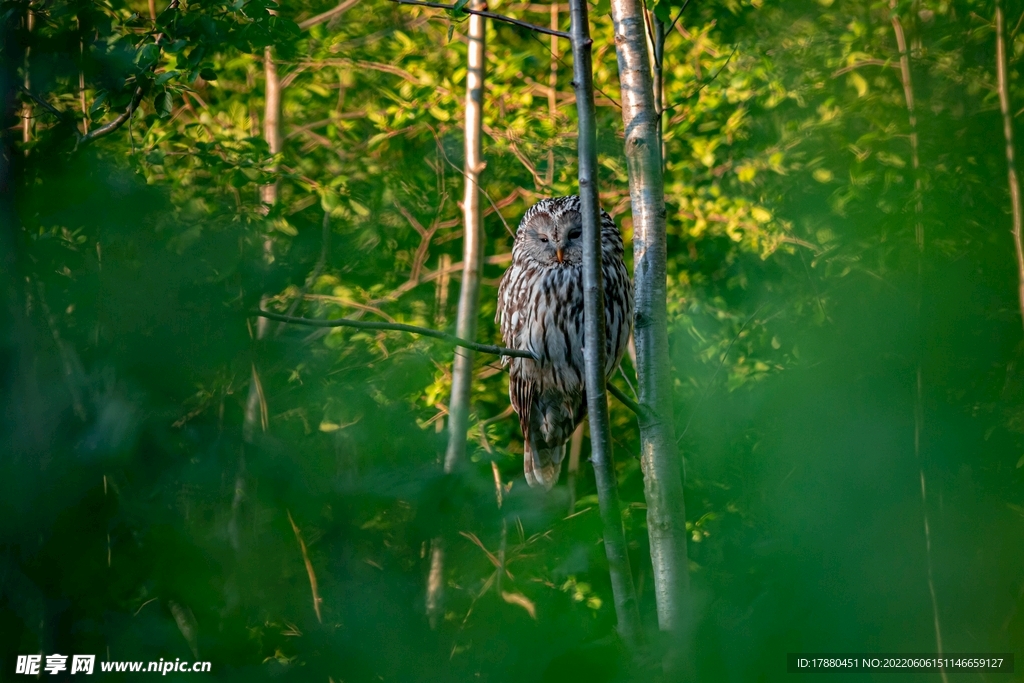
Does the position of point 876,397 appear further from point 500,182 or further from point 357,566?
point 500,182

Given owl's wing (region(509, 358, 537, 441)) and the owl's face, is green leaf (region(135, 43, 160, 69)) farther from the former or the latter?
owl's wing (region(509, 358, 537, 441))

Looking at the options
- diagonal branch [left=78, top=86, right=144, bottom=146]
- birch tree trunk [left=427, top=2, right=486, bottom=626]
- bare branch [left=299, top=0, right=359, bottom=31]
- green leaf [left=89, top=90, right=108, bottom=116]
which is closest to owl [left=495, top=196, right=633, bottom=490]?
birch tree trunk [left=427, top=2, right=486, bottom=626]

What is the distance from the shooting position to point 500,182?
461 centimetres

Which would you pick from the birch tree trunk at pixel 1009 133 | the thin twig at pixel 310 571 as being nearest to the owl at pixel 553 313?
the birch tree trunk at pixel 1009 133

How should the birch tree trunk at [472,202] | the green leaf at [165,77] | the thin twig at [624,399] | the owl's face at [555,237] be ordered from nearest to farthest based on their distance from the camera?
the thin twig at [624,399], the green leaf at [165,77], the owl's face at [555,237], the birch tree trunk at [472,202]

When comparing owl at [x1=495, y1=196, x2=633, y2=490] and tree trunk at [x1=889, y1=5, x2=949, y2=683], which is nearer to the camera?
tree trunk at [x1=889, y1=5, x2=949, y2=683]

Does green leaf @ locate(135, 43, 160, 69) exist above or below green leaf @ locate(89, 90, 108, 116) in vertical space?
above

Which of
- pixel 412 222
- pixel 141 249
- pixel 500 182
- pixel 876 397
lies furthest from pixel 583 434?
pixel 141 249

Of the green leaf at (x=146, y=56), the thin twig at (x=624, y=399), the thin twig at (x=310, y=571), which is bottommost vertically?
the thin twig at (x=310, y=571)

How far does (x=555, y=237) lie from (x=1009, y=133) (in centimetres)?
155

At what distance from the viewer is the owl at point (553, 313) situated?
281 cm

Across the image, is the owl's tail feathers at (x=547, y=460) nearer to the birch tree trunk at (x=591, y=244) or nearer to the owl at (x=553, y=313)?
the owl at (x=553, y=313)

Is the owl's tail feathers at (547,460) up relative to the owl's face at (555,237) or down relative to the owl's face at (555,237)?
down

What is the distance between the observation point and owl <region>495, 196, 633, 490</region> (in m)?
2.81
